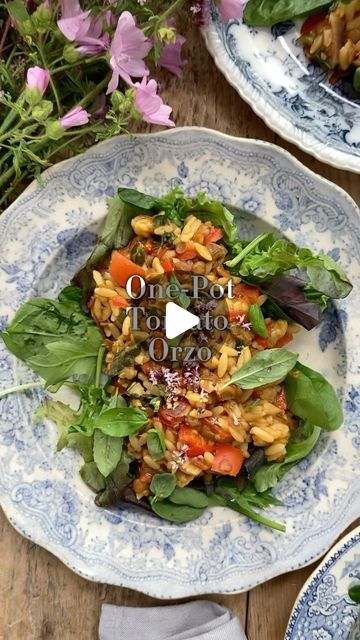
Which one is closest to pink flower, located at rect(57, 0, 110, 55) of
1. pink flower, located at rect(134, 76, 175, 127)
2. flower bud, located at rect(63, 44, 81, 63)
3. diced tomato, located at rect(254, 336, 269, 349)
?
flower bud, located at rect(63, 44, 81, 63)

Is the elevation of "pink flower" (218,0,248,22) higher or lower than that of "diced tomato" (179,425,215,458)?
higher

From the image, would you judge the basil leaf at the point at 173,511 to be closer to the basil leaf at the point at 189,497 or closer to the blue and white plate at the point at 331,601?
the basil leaf at the point at 189,497

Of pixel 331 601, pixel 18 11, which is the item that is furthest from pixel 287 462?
pixel 18 11

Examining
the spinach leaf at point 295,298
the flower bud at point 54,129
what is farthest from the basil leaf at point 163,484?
the flower bud at point 54,129

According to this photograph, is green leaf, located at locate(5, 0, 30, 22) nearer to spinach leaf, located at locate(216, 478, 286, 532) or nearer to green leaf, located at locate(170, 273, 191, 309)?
green leaf, located at locate(170, 273, 191, 309)

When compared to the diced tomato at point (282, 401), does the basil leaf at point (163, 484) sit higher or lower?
lower

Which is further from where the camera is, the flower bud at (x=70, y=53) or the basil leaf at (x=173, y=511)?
the basil leaf at (x=173, y=511)

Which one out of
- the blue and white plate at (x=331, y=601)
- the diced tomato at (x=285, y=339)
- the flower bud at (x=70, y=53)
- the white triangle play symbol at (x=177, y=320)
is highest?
the flower bud at (x=70, y=53)
